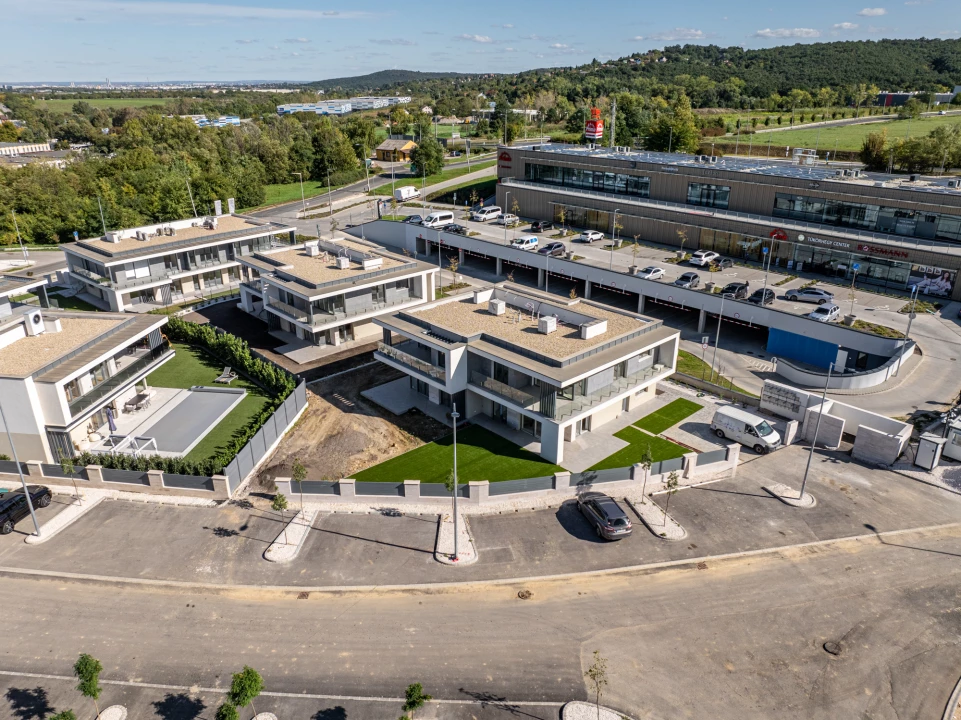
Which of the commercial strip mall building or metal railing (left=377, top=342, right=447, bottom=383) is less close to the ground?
the commercial strip mall building

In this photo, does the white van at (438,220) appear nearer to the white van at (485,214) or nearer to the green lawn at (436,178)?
the white van at (485,214)

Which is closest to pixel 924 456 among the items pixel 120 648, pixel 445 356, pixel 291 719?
pixel 445 356

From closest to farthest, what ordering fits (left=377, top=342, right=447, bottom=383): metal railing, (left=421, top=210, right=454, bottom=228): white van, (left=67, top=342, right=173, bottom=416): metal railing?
(left=67, top=342, right=173, bottom=416): metal railing → (left=377, top=342, right=447, bottom=383): metal railing → (left=421, top=210, right=454, bottom=228): white van

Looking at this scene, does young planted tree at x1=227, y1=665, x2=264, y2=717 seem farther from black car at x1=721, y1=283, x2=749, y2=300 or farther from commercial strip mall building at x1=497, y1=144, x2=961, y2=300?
commercial strip mall building at x1=497, y1=144, x2=961, y2=300

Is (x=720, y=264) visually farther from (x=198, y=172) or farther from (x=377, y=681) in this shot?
(x=198, y=172)

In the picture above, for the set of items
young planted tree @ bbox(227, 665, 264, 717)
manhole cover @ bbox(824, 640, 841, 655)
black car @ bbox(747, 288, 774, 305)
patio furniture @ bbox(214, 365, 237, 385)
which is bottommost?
manhole cover @ bbox(824, 640, 841, 655)

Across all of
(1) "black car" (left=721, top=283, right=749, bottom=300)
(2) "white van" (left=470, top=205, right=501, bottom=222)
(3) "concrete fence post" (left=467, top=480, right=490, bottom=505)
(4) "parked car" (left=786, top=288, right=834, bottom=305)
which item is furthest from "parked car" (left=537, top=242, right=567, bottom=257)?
(3) "concrete fence post" (left=467, top=480, right=490, bottom=505)
